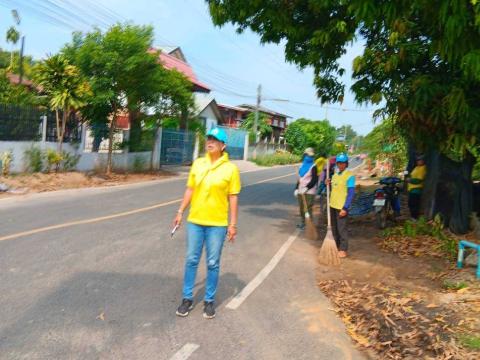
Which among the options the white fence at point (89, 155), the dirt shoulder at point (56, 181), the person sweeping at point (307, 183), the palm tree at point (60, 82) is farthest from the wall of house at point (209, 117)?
the person sweeping at point (307, 183)

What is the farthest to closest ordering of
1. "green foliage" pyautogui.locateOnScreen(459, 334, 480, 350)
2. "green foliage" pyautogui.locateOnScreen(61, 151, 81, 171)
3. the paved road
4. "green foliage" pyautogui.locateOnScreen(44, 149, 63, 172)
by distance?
"green foliage" pyautogui.locateOnScreen(61, 151, 81, 171)
"green foliage" pyautogui.locateOnScreen(44, 149, 63, 172)
"green foliage" pyautogui.locateOnScreen(459, 334, 480, 350)
the paved road

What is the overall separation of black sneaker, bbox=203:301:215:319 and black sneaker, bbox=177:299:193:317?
152mm

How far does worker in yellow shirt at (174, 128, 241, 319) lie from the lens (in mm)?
4820

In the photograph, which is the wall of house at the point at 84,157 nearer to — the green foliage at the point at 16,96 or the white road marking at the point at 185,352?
the green foliage at the point at 16,96

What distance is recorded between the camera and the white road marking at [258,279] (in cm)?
537

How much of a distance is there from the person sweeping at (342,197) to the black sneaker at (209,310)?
3.55 m

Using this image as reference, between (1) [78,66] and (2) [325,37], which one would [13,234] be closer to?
(2) [325,37]

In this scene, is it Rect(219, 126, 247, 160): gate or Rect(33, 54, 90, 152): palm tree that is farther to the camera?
Rect(219, 126, 247, 160): gate

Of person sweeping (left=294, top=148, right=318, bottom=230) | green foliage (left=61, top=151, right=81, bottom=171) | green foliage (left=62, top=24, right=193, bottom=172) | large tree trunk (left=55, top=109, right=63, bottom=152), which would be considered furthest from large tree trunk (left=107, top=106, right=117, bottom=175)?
person sweeping (left=294, top=148, right=318, bottom=230)

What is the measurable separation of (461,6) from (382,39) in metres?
4.87

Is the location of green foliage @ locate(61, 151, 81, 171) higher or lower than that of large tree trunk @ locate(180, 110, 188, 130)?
lower

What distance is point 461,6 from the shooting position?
15.1 feet

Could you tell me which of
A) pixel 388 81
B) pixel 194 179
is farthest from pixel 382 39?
pixel 194 179

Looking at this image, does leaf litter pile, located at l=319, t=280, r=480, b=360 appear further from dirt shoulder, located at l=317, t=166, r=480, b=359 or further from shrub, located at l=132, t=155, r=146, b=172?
shrub, located at l=132, t=155, r=146, b=172
